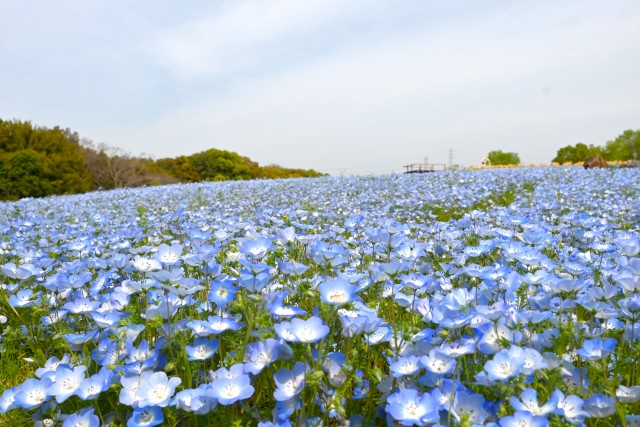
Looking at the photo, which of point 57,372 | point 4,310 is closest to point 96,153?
point 4,310

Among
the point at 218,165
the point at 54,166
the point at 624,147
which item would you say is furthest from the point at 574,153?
the point at 54,166

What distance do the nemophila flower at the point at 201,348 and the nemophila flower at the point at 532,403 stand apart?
0.93m

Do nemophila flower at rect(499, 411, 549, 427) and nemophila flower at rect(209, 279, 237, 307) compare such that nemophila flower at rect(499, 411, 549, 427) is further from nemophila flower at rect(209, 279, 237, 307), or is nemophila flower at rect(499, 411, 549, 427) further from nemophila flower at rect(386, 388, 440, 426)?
nemophila flower at rect(209, 279, 237, 307)

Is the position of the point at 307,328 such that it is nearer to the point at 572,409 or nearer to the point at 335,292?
the point at 335,292

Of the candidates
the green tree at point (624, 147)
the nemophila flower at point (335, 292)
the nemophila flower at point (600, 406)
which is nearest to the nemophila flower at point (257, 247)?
the nemophila flower at point (335, 292)

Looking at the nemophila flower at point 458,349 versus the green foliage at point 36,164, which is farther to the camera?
the green foliage at point 36,164

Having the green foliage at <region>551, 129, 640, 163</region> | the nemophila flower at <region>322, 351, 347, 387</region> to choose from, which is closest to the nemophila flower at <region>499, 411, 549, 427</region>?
the nemophila flower at <region>322, 351, 347, 387</region>

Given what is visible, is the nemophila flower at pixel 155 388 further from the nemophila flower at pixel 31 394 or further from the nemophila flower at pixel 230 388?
the nemophila flower at pixel 31 394

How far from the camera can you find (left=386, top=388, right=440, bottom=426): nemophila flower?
1287mm

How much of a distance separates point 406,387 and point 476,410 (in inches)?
9.3

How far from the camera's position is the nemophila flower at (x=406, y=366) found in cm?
146

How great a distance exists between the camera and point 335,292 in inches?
64.6

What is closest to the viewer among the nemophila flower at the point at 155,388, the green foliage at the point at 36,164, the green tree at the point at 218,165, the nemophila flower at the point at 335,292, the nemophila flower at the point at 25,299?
the nemophila flower at the point at 155,388

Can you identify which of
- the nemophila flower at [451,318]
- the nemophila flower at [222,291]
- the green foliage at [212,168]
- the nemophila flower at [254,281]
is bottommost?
the nemophila flower at [451,318]
